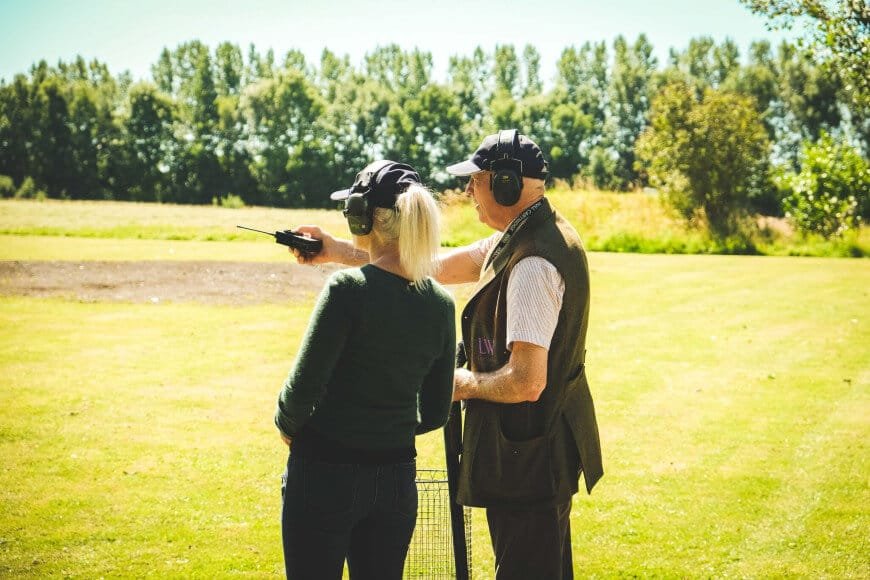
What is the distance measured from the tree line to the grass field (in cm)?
3551

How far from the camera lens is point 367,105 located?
65812 millimetres

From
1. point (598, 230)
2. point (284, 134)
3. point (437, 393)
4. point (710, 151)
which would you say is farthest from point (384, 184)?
point (284, 134)

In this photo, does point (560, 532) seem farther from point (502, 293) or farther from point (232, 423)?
point (232, 423)

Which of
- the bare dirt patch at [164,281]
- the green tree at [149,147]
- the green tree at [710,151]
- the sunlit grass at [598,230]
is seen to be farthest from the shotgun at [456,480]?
the green tree at [149,147]

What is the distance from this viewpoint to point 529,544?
9.20ft

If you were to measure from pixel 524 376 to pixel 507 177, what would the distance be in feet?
2.52

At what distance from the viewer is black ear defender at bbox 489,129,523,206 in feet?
9.37

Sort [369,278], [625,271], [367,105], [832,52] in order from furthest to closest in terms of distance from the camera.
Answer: [367,105] < [625,271] < [832,52] < [369,278]

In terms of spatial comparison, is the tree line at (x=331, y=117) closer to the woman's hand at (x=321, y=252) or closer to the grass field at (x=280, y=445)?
the grass field at (x=280, y=445)

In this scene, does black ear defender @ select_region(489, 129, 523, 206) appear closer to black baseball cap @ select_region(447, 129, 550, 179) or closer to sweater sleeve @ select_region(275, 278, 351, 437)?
black baseball cap @ select_region(447, 129, 550, 179)

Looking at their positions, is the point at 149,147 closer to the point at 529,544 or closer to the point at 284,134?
the point at 284,134

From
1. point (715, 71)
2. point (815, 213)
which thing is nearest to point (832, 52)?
point (815, 213)

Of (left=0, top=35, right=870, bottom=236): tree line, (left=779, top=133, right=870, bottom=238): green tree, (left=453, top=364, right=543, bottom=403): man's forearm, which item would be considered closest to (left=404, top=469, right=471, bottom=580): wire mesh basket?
(left=453, top=364, right=543, bottom=403): man's forearm

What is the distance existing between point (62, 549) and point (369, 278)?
352cm
